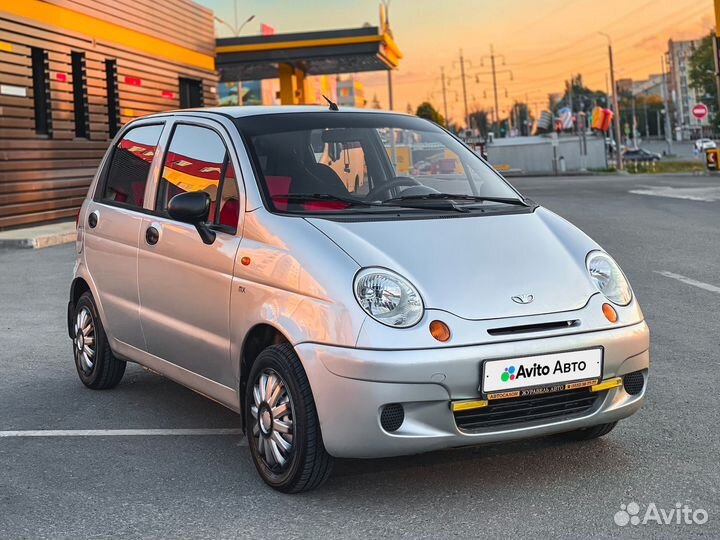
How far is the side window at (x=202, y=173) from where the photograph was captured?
16.3ft

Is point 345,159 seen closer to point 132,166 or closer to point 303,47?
point 132,166

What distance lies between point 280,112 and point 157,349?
4.59ft

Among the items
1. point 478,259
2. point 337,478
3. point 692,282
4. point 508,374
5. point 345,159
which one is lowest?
point 337,478

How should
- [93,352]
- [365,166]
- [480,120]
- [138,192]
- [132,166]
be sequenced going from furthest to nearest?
[480,120]
[93,352]
[132,166]
[138,192]
[365,166]

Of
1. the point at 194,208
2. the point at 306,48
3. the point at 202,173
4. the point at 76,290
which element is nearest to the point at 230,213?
the point at 194,208

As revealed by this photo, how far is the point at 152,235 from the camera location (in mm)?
5492

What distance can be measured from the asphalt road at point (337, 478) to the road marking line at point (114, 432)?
69 mm

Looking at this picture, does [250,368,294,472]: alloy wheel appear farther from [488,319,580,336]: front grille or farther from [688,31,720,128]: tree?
[688,31,720,128]: tree

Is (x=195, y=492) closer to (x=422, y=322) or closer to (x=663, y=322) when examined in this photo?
(x=422, y=322)

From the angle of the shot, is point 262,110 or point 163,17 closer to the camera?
point 262,110

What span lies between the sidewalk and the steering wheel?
13.3 metres

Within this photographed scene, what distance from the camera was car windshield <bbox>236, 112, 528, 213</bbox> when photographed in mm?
4871

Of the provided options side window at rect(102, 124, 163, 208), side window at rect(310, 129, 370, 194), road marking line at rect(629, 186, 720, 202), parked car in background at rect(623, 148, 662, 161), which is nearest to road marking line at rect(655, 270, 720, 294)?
side window at rect(310, 129, 370, 194)

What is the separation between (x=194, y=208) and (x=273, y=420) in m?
1.12
